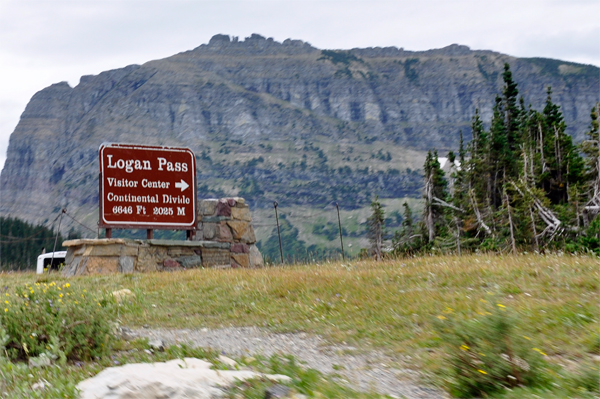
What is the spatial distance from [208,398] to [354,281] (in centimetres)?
582

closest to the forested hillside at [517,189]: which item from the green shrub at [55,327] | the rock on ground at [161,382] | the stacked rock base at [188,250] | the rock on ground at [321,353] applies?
the stacked rock base at [188,250]

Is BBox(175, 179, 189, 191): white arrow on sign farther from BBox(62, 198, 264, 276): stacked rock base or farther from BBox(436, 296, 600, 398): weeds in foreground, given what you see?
BBox(436, 296, 600, 398): weeds in foreground

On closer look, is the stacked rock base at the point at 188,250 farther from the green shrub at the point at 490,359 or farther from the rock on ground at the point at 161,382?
the green shrub at the point at 490,359

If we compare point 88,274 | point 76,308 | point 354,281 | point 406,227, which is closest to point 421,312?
point 354,281

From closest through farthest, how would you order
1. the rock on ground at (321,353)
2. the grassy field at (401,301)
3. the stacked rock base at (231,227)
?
the rock on ground at (321,353)
the grassy field at (401,301)
the stacked rock base at (231,227)

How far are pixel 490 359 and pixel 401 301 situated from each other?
3563 millimetres

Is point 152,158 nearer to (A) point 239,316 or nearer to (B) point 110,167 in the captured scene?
(B) point 110,167

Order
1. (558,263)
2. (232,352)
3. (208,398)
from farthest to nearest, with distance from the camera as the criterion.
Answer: (558,263), (232,352), (208,398)

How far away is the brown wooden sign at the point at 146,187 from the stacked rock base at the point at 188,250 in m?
0.71

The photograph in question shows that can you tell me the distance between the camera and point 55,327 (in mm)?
6969

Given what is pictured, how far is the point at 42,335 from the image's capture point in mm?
7094

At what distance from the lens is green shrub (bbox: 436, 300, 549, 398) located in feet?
16.3

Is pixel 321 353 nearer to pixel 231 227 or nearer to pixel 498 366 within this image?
pixel 498 366

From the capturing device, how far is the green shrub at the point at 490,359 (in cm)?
496
